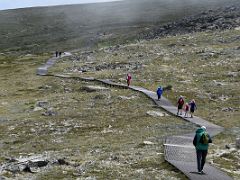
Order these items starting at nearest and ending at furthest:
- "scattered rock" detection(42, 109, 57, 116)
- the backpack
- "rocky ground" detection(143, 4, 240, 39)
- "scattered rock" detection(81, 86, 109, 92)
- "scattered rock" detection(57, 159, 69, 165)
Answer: the backpack
"scattered rock" detection(57, 159, 69, 165)
"scattered rock" detection(42, 109, 57, 116)
"scattered rock" detection(81, 86, 109, 92)
"rocky ground" detection(143, 4, 240, 39)

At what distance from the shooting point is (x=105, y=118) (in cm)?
4672

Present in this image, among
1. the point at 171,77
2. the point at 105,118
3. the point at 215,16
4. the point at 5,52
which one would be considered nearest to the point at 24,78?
the point at 171,77

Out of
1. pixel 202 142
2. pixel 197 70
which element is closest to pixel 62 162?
pixel 202 142

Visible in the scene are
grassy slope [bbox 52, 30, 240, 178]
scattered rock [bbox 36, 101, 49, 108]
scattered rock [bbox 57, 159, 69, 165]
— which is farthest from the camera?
scattered rock [bbox 36, 101, 49, 108]

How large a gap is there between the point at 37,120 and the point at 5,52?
14627 centimetres

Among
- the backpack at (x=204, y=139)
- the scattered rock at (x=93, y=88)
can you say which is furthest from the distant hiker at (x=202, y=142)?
the scattered rock at (x=93, y=88)

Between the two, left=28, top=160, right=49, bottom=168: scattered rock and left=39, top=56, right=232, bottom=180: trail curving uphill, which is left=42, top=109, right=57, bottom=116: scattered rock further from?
left=28, top=160, right=49, bottom=168: scattered rock

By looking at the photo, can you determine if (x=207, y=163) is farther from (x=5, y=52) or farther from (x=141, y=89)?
(x=5, y=52)

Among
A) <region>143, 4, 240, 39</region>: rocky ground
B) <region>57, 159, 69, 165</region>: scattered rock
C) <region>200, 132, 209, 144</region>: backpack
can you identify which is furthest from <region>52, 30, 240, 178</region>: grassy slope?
<region>143, 4, 240, 39</region>: rocky ground

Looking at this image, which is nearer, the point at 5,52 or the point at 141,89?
the point at 141,89

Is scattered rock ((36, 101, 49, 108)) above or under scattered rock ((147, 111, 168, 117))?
under

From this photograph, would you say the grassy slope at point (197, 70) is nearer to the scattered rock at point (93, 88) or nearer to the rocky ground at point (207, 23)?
the scattered rock at point (93, 88)

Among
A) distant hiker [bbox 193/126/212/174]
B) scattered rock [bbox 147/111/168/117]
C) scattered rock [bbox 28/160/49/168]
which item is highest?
distant hiker [bbox 193/126/212/174]

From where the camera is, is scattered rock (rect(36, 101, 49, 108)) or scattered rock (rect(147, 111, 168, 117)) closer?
scattered rock (rect(147, 111, 168, 117))
